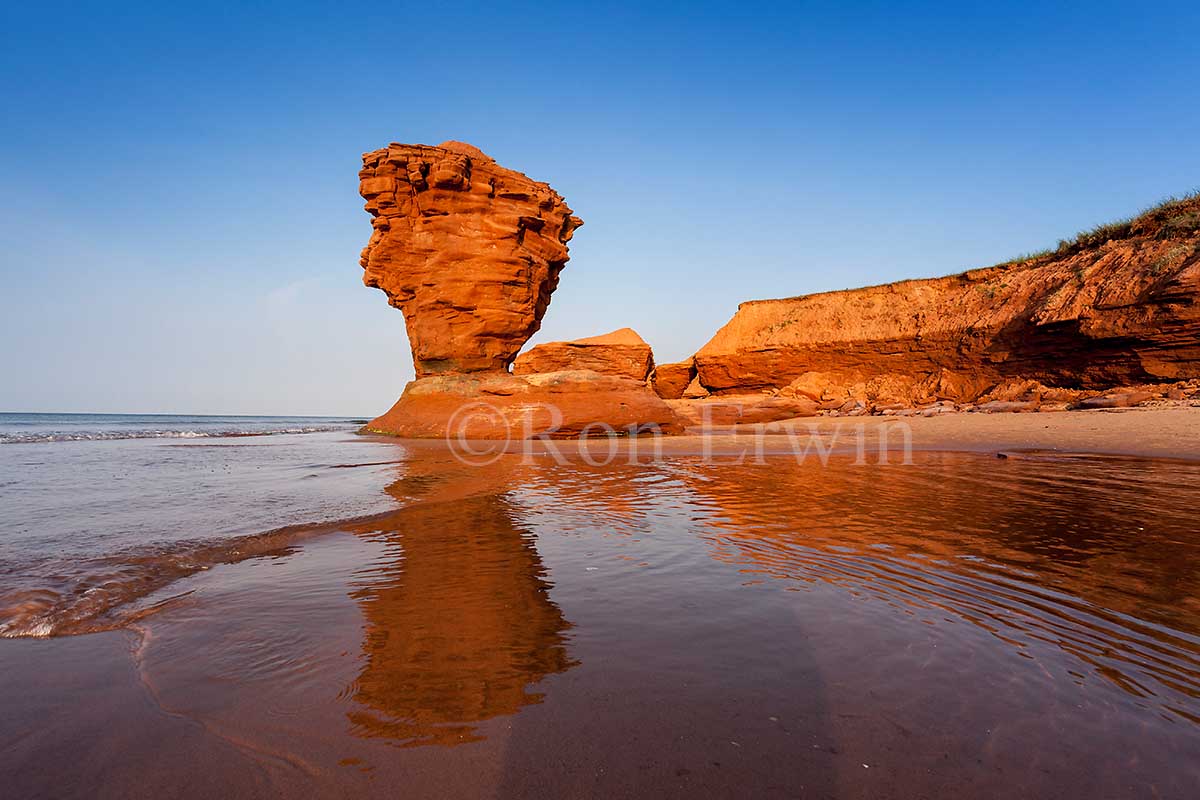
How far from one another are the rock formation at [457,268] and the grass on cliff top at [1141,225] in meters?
17.1

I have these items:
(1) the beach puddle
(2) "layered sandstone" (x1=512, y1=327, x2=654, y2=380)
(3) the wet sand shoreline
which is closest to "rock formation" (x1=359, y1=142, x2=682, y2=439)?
(3) the wet sand shoreline

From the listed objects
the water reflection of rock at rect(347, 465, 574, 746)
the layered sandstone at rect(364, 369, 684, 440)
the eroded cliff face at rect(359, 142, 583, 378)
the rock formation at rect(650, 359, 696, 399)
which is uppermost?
the eroded cliff face at rect(359, 142, 583, 378)

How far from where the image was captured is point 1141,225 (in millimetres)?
17844

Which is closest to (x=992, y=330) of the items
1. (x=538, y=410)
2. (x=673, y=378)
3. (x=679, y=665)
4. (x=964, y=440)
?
(x=964, y=440)

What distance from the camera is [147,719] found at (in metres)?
1.50

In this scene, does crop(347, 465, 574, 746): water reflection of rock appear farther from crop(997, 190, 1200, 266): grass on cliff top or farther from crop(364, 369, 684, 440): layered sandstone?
crop(997, 190, 1200, 266): grass on cliff top

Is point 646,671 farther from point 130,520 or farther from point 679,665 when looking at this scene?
point 130,520

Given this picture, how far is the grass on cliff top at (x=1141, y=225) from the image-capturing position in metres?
16.1

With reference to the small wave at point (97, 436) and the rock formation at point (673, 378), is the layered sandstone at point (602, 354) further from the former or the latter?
the small wave at point (97, 436)

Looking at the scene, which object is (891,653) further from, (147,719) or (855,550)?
(147,719)

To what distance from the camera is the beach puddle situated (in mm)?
1276

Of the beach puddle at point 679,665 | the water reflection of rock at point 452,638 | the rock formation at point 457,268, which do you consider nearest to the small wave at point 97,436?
the rock formation at point 457,268

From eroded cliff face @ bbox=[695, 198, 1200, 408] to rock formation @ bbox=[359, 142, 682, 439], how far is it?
13.5 metres

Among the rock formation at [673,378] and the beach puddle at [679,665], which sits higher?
the rock formation at [673,378]
